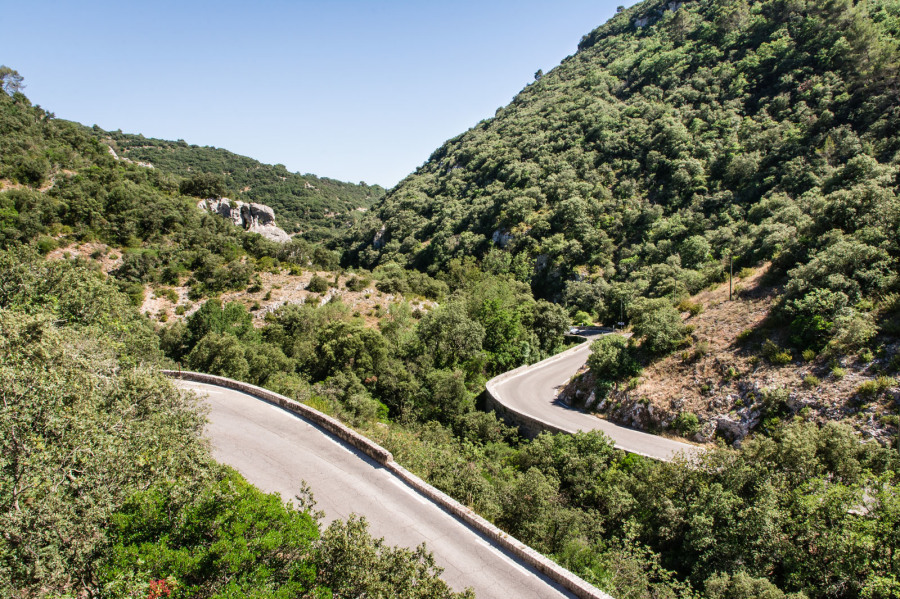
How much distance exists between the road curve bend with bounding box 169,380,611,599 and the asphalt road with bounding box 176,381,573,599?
0.02 metres

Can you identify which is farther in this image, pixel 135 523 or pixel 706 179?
pixel 706 179

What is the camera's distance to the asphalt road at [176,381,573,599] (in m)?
9.35

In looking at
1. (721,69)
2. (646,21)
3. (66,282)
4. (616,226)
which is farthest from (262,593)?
(646,21)

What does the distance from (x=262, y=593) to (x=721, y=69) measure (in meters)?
97.8

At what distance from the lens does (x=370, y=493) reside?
11.9 m

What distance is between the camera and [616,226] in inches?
2594

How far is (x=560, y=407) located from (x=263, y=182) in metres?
153

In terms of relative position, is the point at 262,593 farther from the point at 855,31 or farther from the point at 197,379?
the point at 855,31

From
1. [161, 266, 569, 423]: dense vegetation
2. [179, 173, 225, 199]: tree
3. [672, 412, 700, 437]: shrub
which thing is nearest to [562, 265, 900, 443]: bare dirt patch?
[672, 412, 700, 437]: shrub

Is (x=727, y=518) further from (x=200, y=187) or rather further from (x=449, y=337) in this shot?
(x=200, y=187)

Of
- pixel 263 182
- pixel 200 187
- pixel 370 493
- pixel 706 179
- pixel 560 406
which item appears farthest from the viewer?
pixel 263 182

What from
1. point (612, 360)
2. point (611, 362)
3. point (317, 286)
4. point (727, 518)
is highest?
point (317, 286)

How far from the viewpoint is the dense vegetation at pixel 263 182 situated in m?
126

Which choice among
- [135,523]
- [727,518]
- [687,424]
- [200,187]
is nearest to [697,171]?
[687,424]
